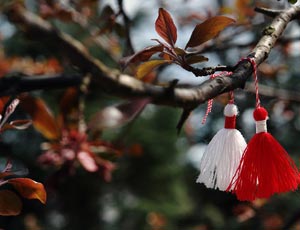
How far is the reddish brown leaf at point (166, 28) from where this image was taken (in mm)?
596

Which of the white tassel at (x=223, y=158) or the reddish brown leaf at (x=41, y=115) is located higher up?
the white tassel at (x=223, y=158)

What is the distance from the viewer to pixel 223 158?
0.68 meters

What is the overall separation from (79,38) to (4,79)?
12.4 feet

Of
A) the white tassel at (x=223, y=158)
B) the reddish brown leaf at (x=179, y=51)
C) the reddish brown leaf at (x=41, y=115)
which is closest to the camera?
the reddish brown leaf at (x=179, y=51)

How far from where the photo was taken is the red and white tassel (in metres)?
0.62

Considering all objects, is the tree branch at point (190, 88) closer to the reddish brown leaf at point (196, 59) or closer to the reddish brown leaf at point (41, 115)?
the reddish brown leaf at point (196, 59)

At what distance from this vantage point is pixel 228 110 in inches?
26.9

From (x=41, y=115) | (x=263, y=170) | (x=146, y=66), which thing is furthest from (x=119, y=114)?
(x=41, y=115)

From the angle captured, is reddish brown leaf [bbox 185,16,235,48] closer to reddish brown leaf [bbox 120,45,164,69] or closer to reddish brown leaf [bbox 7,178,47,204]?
reddish brown leaf [bbox 120,45,164,69]

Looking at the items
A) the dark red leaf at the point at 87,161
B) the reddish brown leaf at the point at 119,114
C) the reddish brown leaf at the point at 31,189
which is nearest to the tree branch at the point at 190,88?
the reddish brown leaf at the point at 119,114

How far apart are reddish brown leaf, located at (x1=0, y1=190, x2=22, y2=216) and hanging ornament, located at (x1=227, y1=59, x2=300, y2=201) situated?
10.2 inches

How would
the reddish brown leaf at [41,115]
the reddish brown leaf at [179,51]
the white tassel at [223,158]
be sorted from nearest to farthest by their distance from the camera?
the reddish brown leaf at [179,51] < the white tassel at [223,158] < the reddish brown leaf at [41,115]


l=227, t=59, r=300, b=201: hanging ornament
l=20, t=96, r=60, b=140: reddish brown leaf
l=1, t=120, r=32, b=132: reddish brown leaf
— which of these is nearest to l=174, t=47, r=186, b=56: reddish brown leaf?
l=227, t=59, r=300, b=201: hanging ornament

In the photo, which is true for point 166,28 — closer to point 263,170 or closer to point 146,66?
point 146,66
